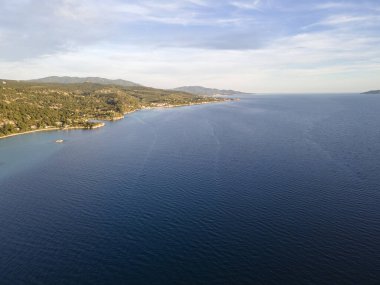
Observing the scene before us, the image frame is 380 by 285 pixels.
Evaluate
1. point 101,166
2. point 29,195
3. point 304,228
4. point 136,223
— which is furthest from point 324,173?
point 29,195

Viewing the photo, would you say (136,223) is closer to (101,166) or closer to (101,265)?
(101,265)

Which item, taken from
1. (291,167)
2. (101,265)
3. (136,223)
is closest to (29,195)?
(136,223)

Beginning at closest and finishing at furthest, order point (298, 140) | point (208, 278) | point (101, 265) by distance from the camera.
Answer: point (208, 278) → point (101, 265) → point (298, 140)

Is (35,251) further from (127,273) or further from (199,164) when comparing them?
(199,164)

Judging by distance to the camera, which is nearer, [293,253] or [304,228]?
[293,253]

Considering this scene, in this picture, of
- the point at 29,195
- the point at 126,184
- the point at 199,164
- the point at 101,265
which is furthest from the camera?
the point at 199,164

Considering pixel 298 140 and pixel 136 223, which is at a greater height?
pixel 298 140
